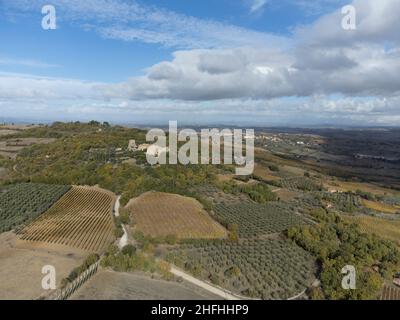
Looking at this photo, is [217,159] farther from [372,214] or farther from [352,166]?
[352,166]

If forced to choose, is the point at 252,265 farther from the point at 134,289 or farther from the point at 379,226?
the point at 379,226

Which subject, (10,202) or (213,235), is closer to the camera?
(213,235)

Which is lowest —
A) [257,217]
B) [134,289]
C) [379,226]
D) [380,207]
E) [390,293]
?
[380,207]

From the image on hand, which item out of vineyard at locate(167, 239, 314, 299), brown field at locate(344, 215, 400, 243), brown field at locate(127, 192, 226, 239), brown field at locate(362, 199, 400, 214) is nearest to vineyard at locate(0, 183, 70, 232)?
brown field at locate(127, 192, 226, 239)

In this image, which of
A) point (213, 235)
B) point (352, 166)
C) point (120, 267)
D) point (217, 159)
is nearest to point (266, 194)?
point (213, 235)

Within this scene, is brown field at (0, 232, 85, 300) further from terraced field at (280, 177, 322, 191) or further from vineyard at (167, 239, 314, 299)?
terraced field at (280, 177, 322, 191)

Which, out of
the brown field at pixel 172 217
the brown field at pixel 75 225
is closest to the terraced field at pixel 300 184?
the brown field at pixel 172 217

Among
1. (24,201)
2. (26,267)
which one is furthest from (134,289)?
(24,201)
